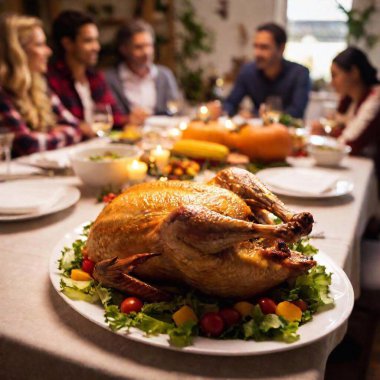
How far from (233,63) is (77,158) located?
188 inches

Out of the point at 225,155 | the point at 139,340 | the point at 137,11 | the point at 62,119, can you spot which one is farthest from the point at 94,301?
the point at 137,11

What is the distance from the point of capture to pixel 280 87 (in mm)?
4180

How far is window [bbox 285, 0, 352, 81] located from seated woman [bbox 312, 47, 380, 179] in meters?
2.70

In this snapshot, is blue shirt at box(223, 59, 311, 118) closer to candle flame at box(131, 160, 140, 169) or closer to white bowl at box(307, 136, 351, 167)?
white bowl at box(307, 136, 351, 167)

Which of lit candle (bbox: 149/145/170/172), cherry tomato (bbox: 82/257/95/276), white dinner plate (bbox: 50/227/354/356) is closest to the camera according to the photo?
white dinner plate (bbox: 50/227/354/356)

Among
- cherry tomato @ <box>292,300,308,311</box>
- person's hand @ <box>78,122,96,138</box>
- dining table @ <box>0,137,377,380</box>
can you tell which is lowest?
person's hand @ <box>78,122,96,138</box>

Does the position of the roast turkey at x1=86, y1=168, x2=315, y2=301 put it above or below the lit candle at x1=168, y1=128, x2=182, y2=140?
above

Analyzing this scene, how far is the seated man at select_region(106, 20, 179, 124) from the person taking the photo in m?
4.03

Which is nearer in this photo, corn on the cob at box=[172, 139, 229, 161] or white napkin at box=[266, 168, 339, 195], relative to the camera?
white napkin at box=[266, 168, 339, 195]

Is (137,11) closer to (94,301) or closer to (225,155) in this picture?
(225,155)

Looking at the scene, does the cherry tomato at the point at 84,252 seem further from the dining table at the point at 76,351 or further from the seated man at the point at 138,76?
the seated man at the point at 138,76

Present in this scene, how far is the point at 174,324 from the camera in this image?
819 millimetres

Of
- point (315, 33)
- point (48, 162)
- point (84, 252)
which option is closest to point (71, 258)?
point (84, 252)

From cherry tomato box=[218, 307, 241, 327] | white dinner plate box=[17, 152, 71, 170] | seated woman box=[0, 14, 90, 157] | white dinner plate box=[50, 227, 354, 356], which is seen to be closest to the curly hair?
seated woman box=[0, 14, 90, 157]
